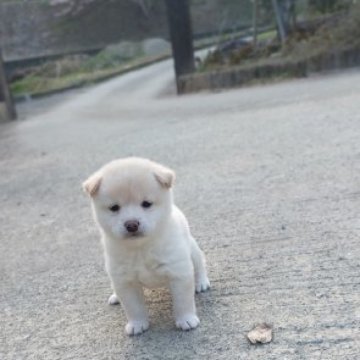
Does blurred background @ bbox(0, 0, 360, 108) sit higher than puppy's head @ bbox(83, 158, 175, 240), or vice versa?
puppy's head @ bbox(83, 158, 175, 240)

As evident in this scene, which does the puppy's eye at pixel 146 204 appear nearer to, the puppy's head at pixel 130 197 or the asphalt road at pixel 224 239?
the puppy's head at pixel 130 197

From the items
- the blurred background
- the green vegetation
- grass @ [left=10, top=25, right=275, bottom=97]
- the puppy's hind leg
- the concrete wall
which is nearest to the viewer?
the puppy's hind leg

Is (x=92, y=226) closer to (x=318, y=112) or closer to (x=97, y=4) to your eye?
(x=318, y=112)

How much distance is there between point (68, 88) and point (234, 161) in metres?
16.7

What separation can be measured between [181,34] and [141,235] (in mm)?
12590

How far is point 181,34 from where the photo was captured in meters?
14.3

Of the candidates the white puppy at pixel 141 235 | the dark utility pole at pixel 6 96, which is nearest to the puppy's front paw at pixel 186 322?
the white puppy at pixel 141 235

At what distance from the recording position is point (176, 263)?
7.77ft

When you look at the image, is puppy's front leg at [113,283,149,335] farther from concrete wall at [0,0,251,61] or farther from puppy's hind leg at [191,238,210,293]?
concrete wall at [0,0,251,61]

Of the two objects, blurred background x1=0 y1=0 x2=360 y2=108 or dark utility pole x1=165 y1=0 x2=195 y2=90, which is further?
blurred background x1=0 y1=0 x2=360 y2=108

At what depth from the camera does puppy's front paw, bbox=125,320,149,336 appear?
2.46 meters

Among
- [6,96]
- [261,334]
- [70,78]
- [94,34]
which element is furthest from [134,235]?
[94,34]

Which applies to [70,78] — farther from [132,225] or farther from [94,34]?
[132,225]

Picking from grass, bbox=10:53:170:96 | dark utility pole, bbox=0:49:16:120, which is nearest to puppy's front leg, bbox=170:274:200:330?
dark utility pole, bbox=0:49:16:120
